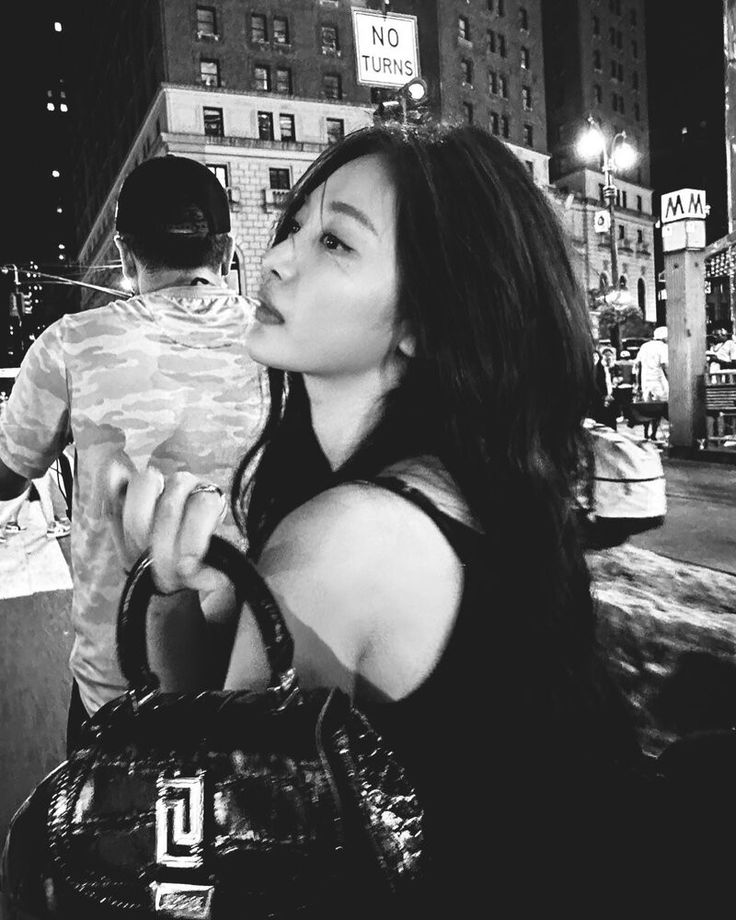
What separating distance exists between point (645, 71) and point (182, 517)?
3000 inches

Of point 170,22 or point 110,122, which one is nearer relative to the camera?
point 170,22

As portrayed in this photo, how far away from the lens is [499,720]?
0.97 metres

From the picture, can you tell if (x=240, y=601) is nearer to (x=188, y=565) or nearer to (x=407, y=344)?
(x=188, y=565)

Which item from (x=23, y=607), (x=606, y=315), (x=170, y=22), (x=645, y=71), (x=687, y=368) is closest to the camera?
(x=23, y=607)

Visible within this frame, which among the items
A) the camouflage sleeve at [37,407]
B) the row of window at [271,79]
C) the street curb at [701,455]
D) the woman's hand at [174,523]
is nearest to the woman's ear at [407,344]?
the woman's hand at [174,523]

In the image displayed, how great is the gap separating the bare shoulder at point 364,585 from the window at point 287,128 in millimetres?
43795

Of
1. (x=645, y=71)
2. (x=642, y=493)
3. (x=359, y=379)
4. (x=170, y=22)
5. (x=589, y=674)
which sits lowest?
(x=589, y=674)

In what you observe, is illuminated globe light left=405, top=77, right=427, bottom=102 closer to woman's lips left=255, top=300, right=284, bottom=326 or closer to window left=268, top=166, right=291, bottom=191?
woman's lips left=255, top=300, right=284, bottom=326

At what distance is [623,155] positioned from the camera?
16.3 m

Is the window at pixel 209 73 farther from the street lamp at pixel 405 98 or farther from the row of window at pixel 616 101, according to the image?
the street lamp at pixel 405 98

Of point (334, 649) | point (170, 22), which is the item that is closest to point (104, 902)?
point (334, 649)

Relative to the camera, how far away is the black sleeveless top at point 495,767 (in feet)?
2.88

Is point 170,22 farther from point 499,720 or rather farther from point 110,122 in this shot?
point 499,720

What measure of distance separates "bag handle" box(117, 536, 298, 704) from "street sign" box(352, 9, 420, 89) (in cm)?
772
